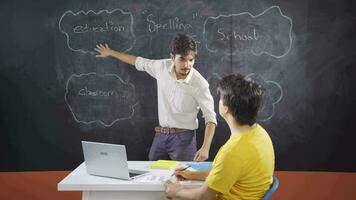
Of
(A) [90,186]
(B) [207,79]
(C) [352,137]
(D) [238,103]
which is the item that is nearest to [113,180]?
(A) [90,186]

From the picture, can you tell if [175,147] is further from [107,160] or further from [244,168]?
[244,168]

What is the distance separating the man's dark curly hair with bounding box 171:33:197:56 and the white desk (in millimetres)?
1281

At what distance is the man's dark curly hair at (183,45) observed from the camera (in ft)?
11.4

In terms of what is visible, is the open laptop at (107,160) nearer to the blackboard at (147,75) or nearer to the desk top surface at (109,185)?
the desk top surface at (109,185)

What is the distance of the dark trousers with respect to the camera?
3.62 m

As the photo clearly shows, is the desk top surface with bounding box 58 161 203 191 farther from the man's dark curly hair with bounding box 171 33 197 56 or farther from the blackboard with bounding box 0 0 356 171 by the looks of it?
the blackboard with bounding box 0 0 356 171

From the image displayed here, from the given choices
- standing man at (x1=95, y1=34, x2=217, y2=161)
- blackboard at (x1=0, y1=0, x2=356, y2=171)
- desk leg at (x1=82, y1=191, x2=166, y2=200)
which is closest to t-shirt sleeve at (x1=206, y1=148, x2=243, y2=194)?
desk leg at (x1=82, y1=191, x2=166, y2=200)

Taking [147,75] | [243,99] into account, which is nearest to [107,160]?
[243,99]

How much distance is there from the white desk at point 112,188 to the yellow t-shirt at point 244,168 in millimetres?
286

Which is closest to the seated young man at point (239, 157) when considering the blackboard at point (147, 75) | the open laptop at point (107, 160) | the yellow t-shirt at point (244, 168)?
the yellow t-shirt at point (244, 168)

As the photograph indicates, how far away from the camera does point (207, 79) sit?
152 inches

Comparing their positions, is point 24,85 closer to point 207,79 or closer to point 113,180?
point 207,79

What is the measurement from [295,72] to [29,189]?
2.51 m

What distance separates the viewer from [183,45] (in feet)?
11.5
